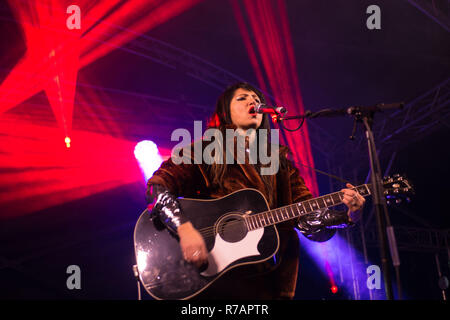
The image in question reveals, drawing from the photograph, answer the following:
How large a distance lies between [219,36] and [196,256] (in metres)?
6.32

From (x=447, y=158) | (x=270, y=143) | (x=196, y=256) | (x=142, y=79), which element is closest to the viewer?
(x=196, y=256)

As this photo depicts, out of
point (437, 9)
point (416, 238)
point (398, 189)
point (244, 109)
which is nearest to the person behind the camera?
point (398, 189)

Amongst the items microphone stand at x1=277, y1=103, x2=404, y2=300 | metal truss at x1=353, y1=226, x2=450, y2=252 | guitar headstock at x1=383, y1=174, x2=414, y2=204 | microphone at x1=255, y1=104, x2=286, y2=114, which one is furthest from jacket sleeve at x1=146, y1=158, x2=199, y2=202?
metal truss at x1=353, y1=226, x2=450, y2=252

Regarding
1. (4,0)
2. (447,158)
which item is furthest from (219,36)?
(447,158)

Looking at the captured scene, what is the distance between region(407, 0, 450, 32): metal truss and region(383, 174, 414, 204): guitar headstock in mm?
4756

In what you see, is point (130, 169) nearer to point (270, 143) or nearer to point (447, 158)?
point (270, 143)

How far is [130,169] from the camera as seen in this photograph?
330 inches

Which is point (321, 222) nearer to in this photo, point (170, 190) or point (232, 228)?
point (232, 228)

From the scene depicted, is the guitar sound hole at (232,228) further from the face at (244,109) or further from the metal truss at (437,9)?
the metal truss at (437,9)

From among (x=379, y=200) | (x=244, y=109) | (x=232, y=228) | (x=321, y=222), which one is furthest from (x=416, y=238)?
(x=379, y=200)

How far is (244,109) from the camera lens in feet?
11.9

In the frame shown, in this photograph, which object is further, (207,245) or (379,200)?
(207,245)

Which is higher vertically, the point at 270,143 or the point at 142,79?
the point at 142,79

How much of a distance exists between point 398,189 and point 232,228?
4.22 feet
